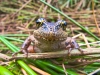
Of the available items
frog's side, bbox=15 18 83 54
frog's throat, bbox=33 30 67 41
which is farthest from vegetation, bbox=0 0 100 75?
frog's throat, bbox=33 30 67 41

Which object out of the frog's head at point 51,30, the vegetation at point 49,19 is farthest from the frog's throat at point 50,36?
the vegetation at point 49,19

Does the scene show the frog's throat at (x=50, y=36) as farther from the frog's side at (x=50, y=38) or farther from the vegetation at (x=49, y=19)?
the vegetation at (x=49, y=19)

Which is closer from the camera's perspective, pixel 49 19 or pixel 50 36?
pixel 50 36

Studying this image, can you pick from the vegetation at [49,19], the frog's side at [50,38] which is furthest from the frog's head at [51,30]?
the vegetation at [49,19]

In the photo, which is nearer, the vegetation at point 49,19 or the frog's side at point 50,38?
the frog's side at point 50,38

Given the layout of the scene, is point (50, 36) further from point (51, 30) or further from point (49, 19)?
point (49, 19)

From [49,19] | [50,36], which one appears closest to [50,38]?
[50,36]

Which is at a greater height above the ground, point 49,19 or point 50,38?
point 49,19

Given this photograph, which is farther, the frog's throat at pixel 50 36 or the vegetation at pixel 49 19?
the vegetation at pixel 49 19
